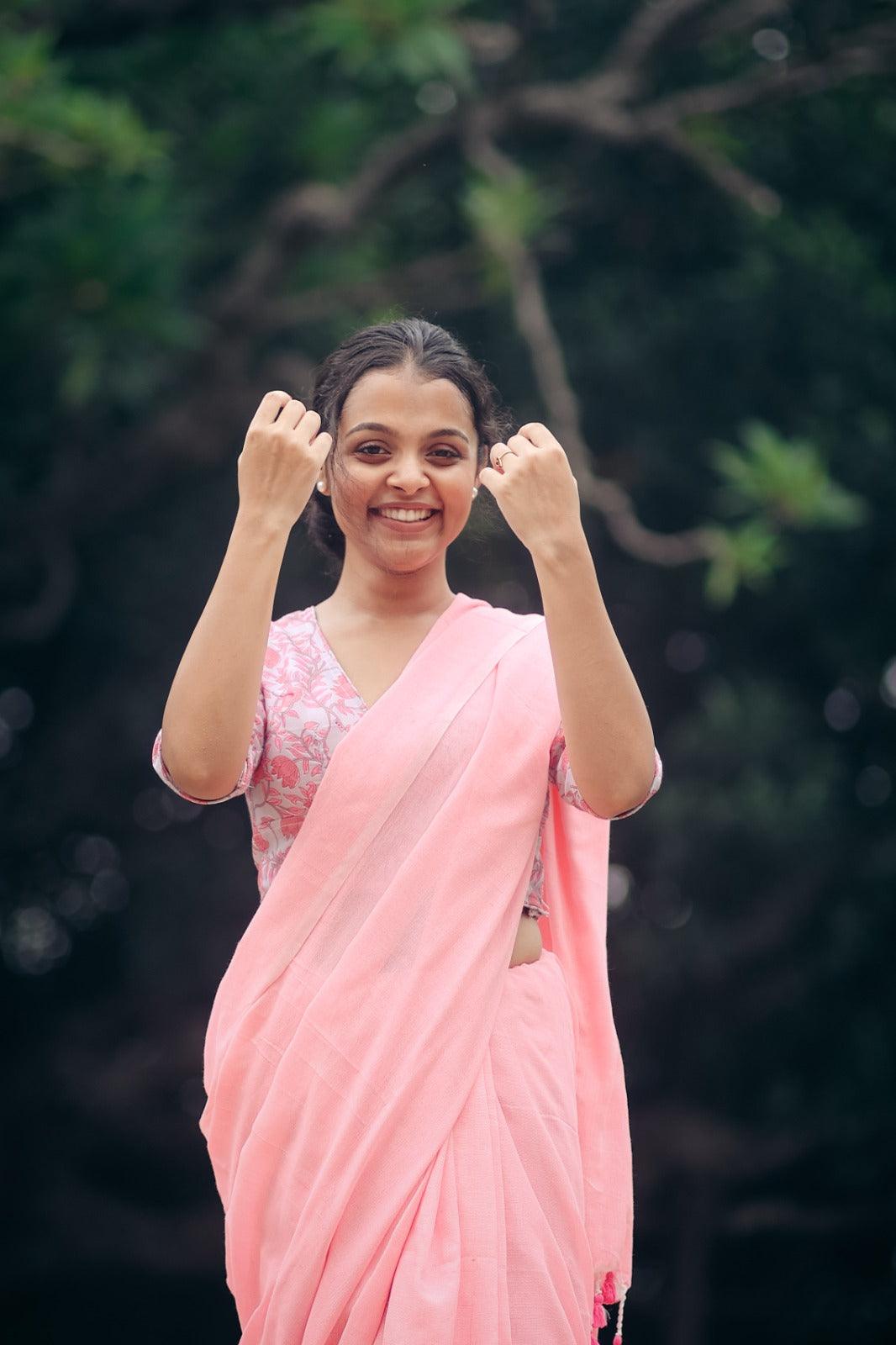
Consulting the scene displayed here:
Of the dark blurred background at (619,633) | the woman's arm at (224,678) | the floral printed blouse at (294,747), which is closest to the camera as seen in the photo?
the woman's arm at (224,678)

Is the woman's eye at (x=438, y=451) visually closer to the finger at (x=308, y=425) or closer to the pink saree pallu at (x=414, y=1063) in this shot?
the finger at (x=308, y=425)

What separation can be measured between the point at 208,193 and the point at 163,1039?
303cm

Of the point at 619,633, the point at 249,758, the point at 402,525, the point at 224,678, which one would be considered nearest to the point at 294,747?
the point at 249,758

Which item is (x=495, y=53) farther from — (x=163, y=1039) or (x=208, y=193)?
(x=163, y=1039)

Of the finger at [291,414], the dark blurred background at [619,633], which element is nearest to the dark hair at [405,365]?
the finger at [291,414]

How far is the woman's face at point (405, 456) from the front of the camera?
6.50 feet

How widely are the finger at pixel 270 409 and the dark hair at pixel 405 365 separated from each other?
16 cm

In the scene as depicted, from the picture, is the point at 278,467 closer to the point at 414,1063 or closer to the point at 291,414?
the point at 291,414

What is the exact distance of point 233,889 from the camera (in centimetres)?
598

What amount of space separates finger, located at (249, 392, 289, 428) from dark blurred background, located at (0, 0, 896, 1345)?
3287mm

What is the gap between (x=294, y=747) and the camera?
1.95 meters

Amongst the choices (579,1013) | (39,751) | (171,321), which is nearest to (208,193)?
(171,321)

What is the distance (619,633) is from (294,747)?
4.07 metres

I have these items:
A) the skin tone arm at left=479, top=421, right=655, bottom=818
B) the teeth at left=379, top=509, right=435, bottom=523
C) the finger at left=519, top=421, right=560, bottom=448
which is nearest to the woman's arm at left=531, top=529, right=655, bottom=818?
the skin tone arm at left=479, top=421, right=655, bottom=818
